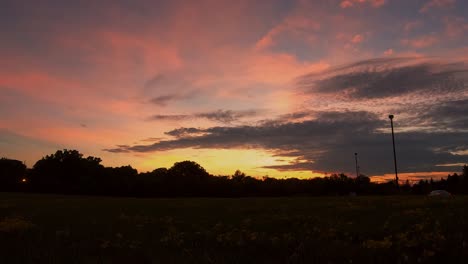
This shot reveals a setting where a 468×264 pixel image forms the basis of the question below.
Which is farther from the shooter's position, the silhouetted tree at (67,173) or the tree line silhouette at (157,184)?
the silhouetted tree at (67,173)

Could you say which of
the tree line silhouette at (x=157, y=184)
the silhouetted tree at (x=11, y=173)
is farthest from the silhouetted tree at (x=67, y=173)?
the silhouetted tree at (x=11, y=173)

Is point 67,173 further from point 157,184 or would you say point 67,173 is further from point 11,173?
point 157,184

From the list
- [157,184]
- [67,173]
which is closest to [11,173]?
[67,173]

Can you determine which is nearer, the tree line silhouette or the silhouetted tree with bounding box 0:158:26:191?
the tree line silhouette

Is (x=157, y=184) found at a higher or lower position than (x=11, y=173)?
lower

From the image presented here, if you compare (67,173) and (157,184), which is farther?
(67,173)

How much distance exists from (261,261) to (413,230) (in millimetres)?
3940

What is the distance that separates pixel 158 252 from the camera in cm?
793

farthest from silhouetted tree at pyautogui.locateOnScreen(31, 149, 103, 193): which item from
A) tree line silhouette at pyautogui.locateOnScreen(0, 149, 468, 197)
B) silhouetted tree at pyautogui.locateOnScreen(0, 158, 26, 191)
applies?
silhouetted tree at pyautogui.locateOnScreen(0, 158, 26, 191)

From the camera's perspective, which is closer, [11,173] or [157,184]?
[157,184]

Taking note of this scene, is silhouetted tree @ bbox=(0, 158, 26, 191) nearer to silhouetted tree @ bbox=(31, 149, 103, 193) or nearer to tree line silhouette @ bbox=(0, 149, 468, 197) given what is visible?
tree line silhouette @ bbox=(0, 149, 468, 197)

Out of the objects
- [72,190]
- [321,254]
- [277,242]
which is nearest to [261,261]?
[321,254]

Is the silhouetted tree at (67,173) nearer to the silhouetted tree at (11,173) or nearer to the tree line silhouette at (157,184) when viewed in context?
the tree line silhouette at (157,184)

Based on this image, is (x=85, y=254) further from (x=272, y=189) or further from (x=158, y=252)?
(x=272, y=189)
